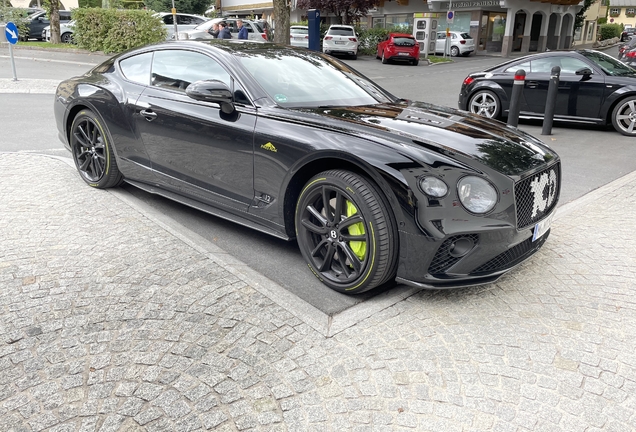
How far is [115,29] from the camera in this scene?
817 inches

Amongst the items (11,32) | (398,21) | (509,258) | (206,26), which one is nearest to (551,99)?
(509,258)

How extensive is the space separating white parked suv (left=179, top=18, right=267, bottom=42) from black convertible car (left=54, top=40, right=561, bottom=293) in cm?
1985

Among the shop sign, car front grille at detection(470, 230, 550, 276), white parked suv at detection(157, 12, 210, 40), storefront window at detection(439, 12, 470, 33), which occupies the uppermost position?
the shop sign

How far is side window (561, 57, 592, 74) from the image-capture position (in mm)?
9703

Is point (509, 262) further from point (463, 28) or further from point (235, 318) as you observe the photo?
point (463, 28)

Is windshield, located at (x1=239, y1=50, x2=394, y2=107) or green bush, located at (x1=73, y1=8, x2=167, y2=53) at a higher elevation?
green bush, located at (x1=73, y1=8, x2=167, y2=53)

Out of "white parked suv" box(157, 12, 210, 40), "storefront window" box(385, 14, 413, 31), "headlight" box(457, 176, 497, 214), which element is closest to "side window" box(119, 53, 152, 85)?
"headlight" box(457, 176, 497, 214)

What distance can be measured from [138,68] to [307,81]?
1703 mm

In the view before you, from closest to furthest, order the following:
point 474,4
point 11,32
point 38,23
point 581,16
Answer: point 11,32 → point 38,23 → point 474,4 → point 581,16

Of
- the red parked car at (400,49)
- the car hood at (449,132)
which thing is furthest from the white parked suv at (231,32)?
the car hood at (449,132)

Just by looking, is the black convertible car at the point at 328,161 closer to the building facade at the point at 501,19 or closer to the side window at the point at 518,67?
the side window at the point at 518,67

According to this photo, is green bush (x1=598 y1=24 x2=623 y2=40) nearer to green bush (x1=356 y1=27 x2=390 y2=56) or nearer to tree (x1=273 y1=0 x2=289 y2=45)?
green bush (x1=356 y1=27 x2=390 y2=56)

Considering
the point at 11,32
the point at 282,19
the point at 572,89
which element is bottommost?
the point at 572,89

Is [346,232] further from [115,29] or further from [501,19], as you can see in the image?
[501,19]
